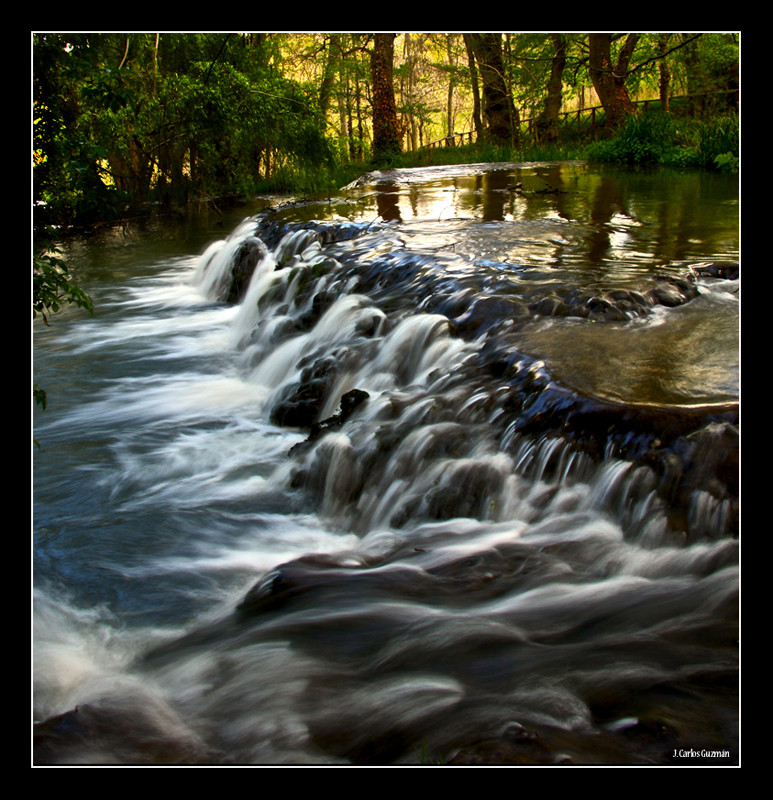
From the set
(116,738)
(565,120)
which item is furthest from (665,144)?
(565,120)

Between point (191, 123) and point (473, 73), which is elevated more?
point (473, 73)

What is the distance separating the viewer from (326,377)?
20.2 feet

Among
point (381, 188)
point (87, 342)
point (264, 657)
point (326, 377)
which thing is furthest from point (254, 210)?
point (264, 657)

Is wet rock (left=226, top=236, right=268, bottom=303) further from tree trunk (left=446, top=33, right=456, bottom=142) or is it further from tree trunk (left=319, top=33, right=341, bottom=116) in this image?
tree trunk (left=319, top=33, right=341, bottom=116)

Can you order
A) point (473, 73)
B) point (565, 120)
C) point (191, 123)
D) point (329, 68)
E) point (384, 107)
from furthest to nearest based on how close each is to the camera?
point (565, 120)
point (329, 68)
point (473, 73)
point (384, 107)
point (191, 123)

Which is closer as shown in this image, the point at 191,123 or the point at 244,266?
the point at 244,266

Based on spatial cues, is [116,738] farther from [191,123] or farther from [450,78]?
[450,78]

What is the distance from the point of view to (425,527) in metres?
3.99

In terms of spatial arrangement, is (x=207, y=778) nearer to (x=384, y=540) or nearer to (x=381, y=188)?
(x=384, y=540)

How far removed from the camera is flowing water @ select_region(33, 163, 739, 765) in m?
2.70

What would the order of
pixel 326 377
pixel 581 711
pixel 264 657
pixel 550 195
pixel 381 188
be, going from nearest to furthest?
pixel 581 711 < pixel 264 657 < pixel 326 377 < pixel 550 195 < pixel 381 188

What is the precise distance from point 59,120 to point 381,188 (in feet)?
35.1

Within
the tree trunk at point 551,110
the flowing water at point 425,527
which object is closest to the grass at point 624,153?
the tree trunk at point 551,110

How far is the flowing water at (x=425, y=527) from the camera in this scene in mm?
2699
